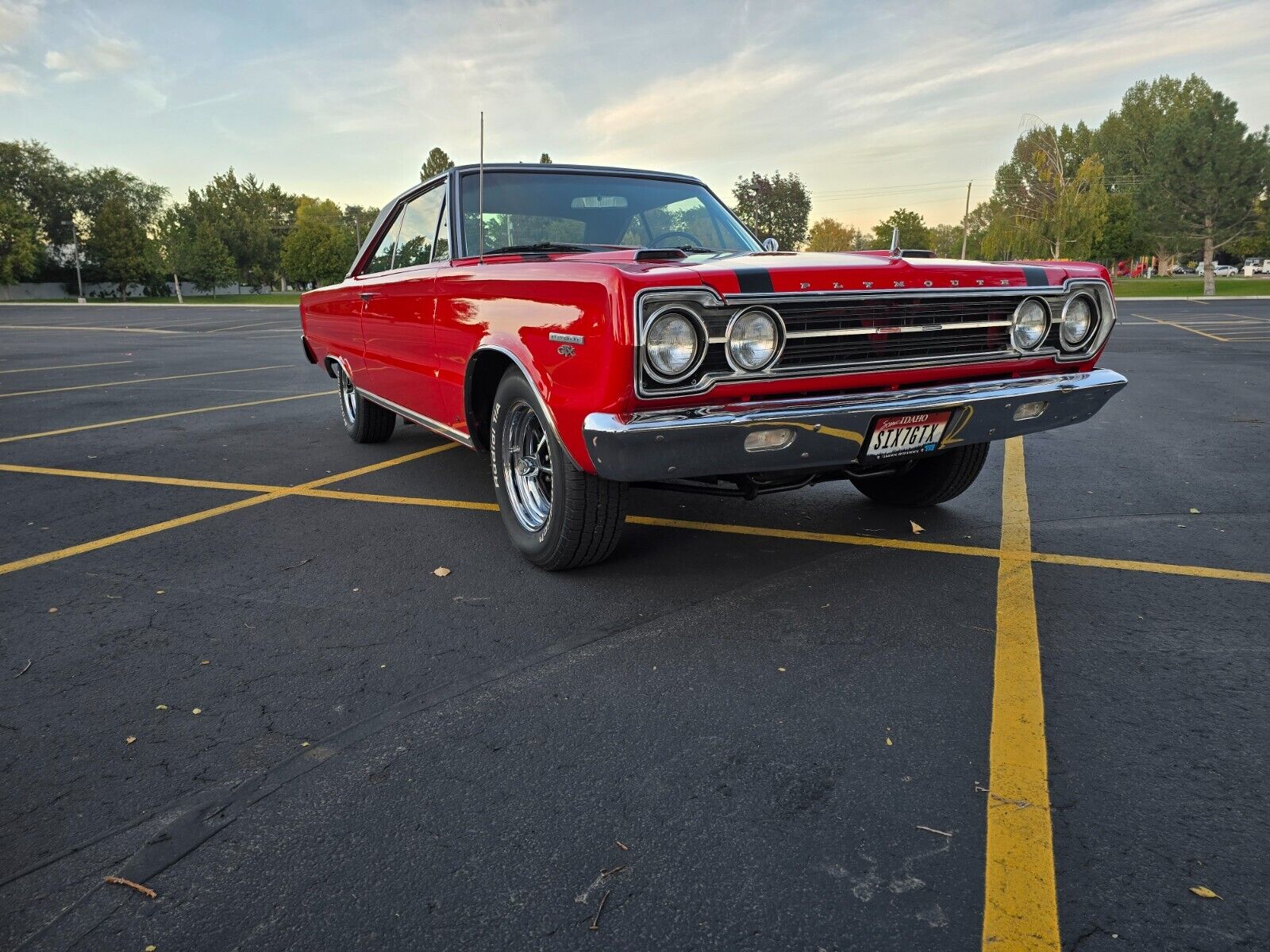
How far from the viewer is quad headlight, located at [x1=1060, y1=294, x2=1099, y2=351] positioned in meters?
3.56

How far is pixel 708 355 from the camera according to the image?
9.16ft

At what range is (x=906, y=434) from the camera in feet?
10.2

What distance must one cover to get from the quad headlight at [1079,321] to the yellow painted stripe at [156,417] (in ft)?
23.7

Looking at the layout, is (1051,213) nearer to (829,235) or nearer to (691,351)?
(829,235)

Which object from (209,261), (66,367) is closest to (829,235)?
(209,261)

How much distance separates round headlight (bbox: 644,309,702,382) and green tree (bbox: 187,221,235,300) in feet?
216

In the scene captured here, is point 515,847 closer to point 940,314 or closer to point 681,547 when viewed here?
point 681,547

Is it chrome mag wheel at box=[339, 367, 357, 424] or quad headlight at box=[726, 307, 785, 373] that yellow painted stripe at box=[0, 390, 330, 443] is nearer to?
chrome mag wheel at box=[339, 367, 357, 424]

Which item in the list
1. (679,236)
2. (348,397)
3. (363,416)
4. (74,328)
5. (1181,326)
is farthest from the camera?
(74,328)

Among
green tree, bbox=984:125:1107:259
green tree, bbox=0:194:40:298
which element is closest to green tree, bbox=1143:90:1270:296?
green tree, bbox=984:125:1107:259

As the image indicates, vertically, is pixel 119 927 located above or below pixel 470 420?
below

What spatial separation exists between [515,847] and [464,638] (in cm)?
114

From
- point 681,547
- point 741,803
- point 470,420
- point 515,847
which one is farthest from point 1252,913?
point 470,420

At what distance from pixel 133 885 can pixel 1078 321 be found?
12.2 ft
